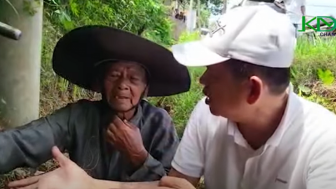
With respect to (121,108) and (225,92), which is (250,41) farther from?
(121,108)

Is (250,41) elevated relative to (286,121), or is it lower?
elevated

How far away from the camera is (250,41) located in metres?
0.82

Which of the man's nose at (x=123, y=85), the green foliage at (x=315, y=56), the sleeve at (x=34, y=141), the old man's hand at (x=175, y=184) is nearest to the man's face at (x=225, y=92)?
the old man's hand at (x=175, y=184)

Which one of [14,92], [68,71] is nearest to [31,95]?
[14,92]

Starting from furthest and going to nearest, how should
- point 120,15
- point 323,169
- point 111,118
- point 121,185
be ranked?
1. point 120,15
2. point 111,118
3. point 121,185
4. point 323,169

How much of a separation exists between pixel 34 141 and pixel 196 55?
445 millimetres

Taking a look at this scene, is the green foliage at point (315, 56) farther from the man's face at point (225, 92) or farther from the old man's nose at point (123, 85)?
the man's face at point (225, 92)

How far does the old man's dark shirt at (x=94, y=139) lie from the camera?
109cm

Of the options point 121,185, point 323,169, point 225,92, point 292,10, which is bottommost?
point 121,185

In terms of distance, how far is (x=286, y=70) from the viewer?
839 mm

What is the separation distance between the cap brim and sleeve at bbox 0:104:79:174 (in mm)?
377

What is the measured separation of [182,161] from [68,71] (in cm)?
38

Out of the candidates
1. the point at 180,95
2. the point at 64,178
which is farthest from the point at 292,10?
the point at 180,95

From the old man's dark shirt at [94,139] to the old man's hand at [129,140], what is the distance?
20mm
